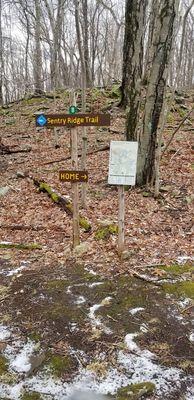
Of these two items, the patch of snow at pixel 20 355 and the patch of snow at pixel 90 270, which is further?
the patch of snow at pixel 90 270

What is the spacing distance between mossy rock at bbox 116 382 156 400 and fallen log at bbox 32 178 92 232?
365 cm

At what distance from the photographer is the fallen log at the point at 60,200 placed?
6779 mm

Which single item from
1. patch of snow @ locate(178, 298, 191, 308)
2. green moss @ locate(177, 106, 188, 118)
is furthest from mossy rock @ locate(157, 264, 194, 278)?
green moss @ locate(177, 106, 188, 118)

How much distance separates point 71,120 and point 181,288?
2815 mm

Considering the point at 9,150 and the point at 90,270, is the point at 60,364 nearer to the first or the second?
the point at 90,270

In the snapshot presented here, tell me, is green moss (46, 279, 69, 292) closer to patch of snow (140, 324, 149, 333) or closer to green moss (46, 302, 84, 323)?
green moss (46, 302, 84, 323)

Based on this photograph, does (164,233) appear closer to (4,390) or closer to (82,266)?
(82,266)

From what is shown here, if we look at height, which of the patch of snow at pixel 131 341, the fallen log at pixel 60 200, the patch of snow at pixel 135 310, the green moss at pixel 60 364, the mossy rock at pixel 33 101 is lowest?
the green moss at pixel 60 364

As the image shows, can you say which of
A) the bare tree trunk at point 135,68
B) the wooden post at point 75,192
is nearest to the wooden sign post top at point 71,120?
the wooden post at point 75,192

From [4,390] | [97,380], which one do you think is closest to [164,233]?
[97,380]

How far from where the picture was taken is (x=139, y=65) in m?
8.95

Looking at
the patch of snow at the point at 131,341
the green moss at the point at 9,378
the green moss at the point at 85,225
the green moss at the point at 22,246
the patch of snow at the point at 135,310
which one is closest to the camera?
→ the green moss at the point at 9,378

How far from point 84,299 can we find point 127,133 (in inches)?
203

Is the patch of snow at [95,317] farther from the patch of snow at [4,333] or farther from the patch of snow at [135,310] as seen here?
the patch of snow at [4,333]
